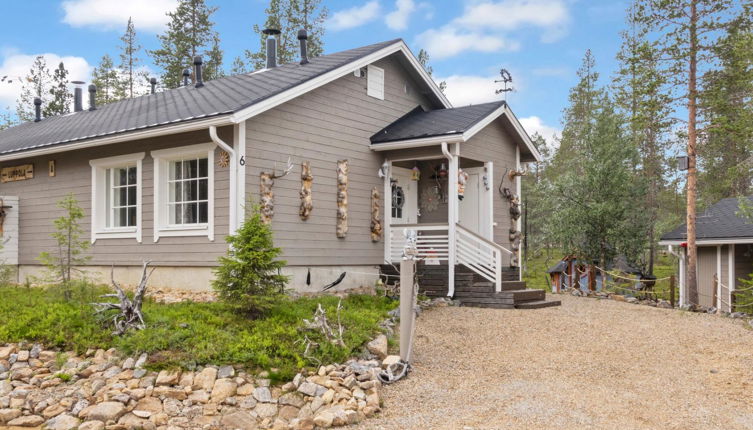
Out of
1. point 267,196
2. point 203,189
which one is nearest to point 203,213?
point 203,189

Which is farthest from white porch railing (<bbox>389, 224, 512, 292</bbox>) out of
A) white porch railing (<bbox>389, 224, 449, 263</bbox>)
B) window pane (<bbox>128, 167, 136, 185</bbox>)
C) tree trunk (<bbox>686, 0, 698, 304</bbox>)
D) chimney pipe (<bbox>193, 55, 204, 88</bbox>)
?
tree trunk (<bbox>686, 0, 698, 304</bbox>)

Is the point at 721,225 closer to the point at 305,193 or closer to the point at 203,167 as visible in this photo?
the point at 305,193

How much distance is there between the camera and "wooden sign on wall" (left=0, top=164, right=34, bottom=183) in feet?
42.5

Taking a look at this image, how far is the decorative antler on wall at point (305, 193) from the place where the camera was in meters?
10.6

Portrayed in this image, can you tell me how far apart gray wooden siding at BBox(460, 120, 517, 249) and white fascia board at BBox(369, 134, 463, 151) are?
4.47 feet

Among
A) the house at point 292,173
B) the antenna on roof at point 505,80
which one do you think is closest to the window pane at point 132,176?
the house at point 292,173

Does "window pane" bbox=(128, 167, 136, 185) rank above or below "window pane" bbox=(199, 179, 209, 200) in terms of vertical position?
above

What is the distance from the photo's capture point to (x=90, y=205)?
38.4 ft

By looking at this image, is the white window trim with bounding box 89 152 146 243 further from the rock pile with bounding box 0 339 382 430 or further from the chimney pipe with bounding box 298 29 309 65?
the rock pile with bounding box 0 339 382 430

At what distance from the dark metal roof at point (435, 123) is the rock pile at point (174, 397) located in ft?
18.7

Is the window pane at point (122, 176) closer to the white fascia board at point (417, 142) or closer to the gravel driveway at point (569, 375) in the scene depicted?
the white fascia board at point (417, 142)

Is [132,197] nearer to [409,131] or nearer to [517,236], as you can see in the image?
[409,131]

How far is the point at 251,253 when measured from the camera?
24.9ft

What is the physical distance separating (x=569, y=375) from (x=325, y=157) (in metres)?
5.68
